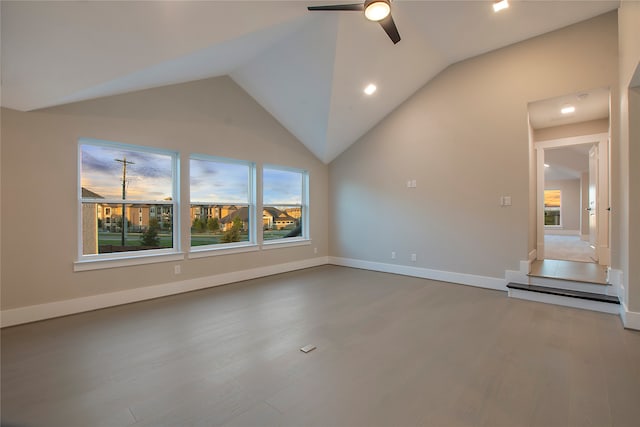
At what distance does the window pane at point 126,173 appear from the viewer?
3.50 metres

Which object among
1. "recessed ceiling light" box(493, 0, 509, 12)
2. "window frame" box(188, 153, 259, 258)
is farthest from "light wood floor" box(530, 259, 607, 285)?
"window frame" box(188, 153, 259, 258)

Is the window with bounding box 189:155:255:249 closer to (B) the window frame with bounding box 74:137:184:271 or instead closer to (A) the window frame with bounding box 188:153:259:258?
(A) the window frame with bounding box 188:153:259:258

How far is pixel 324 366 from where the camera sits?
2.14m

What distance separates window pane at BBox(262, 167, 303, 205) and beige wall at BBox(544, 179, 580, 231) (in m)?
11.2

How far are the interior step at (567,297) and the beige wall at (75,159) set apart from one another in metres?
4.07

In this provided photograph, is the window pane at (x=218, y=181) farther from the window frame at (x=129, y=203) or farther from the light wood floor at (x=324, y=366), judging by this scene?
the light wood floor at (x=324, y=366)

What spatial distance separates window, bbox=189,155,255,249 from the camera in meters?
4.41

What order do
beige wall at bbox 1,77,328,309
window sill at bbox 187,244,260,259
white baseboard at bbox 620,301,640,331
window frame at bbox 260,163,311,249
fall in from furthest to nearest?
window frame at bbox 260,163,311,249, window sill at bbox 187,244,260,259, beige wall at bbox 1,77,328,309, white baseboard at bbox 620,301,640,331

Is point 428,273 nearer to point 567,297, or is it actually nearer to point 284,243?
point 567,297

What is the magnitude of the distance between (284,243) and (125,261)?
262 centimetres

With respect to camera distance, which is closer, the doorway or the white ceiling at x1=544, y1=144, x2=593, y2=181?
the doorway

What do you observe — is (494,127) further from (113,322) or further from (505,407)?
(113,322)

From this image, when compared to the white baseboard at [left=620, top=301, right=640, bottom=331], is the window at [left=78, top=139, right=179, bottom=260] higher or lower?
higher

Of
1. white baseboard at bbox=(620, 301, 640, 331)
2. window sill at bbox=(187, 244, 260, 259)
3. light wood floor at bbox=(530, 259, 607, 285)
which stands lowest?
white baseboard at bbox=(620, 301, 640, 331)
